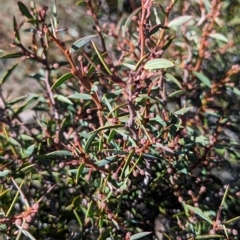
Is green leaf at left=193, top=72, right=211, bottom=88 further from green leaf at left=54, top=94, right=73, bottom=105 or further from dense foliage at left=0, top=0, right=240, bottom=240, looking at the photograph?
green leaf at left=54, top=94, right=73, bottom=105

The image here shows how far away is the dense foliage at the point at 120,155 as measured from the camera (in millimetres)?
1024

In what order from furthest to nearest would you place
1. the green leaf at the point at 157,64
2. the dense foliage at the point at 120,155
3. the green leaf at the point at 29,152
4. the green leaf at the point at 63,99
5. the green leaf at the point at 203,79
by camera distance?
the green leaf at the point at 203,79
the green leaf at the point at 63,99
the green leaf at the point at 29,152
the dense foliage at the point at 120,155
the green leaf at the point at 157,64

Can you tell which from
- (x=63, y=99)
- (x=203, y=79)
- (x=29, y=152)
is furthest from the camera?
(x=203, y=79)

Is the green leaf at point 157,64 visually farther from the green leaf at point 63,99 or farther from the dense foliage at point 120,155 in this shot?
the green leaf at point 63,99

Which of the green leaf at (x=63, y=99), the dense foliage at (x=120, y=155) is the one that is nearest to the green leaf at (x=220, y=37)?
the dense foliage at (x=120, y=155)

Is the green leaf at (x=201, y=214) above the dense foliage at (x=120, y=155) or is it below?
below

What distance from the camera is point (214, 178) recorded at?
1.32 meters

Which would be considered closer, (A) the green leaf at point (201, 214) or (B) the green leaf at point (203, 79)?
(A) the green leaf at point (201, 214)

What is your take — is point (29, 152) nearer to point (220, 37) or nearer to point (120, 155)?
point (120, 155)

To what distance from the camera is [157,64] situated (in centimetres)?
92

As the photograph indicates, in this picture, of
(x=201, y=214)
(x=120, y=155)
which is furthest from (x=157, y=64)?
(x=201, y=214)

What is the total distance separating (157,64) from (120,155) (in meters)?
0.21

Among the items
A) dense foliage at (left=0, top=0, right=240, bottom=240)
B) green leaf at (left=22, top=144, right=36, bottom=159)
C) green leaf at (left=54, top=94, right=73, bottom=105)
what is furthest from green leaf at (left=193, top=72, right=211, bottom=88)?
green leaf at (left=22, top=144, right=36, bottom=159)

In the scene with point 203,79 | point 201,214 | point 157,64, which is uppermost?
point 157,64
